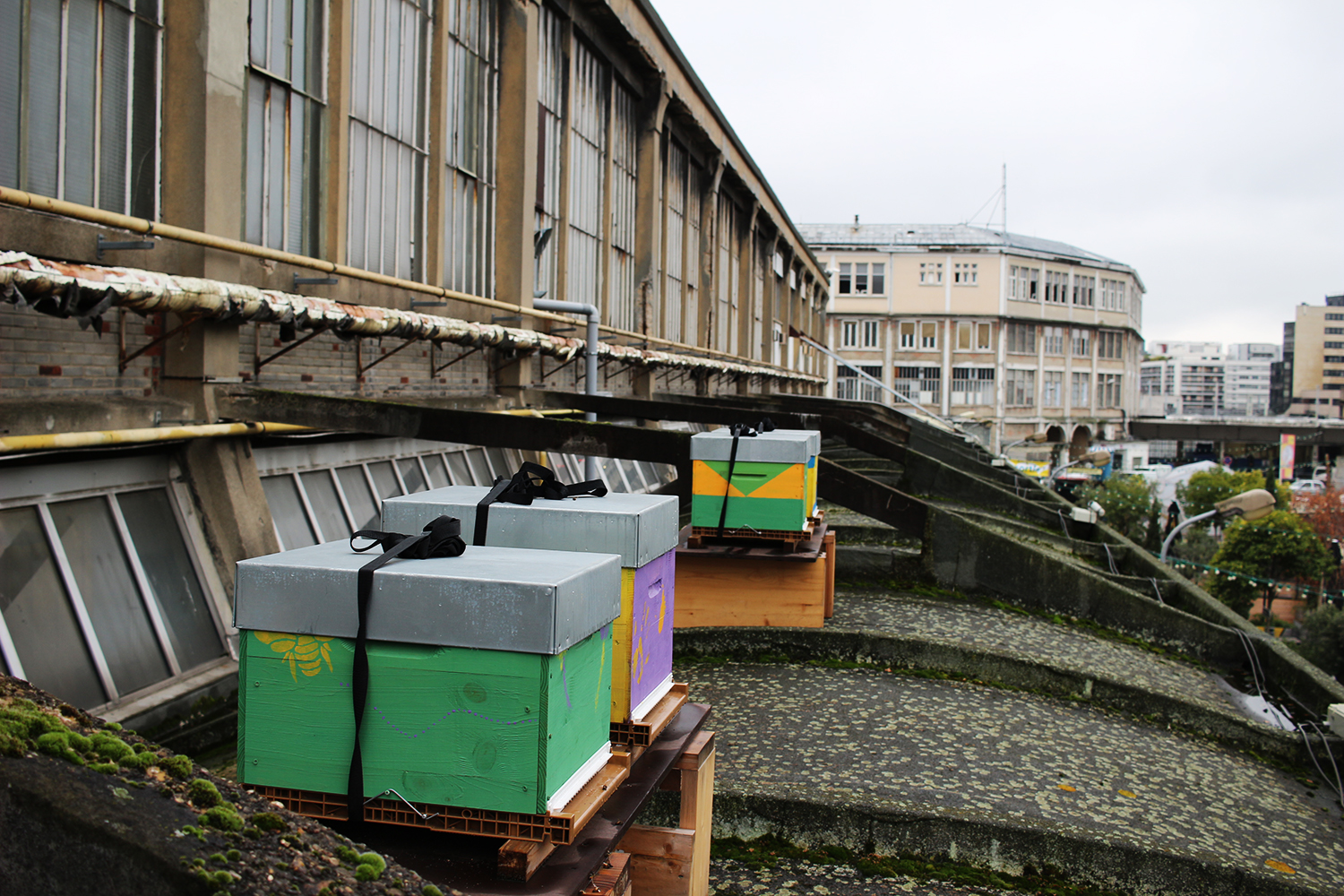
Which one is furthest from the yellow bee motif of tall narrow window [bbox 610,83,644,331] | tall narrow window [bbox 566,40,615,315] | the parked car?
the parked car

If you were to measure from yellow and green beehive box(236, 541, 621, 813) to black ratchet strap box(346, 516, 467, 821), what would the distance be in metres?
0.02

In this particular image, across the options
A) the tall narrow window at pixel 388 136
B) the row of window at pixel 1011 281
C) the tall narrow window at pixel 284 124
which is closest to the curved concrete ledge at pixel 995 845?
the tall narrow window at pixel 284 124

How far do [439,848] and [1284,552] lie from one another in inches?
1899

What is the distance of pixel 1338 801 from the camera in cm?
780

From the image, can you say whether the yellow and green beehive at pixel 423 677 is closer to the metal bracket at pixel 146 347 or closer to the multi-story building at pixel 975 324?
the metal bracket at pixel 146 347

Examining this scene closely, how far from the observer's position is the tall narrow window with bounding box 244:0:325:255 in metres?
8.11

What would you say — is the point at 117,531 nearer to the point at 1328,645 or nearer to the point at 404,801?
the point at 404,801

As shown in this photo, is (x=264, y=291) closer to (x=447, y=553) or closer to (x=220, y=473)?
(x=220, y=473)

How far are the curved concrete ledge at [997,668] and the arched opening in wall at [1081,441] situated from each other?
229 ft

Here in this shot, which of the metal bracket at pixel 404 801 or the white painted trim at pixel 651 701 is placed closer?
the metal bracket at pixel 404 801

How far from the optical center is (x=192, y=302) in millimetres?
6211

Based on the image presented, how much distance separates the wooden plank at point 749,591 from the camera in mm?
9516

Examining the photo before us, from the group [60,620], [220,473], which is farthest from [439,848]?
[220,473]

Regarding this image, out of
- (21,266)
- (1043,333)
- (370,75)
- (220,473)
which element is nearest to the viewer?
(21,266)
